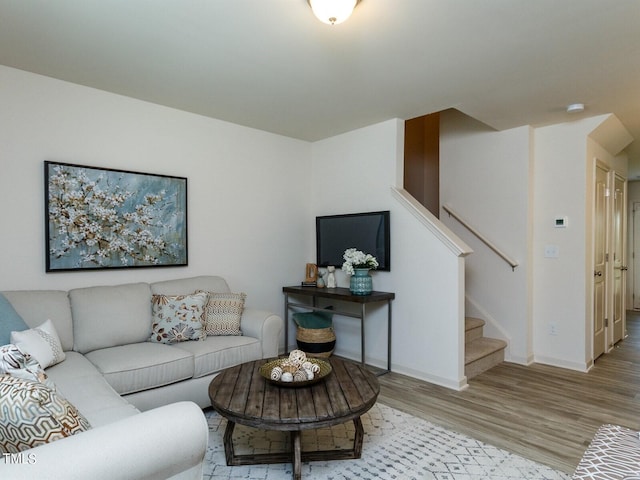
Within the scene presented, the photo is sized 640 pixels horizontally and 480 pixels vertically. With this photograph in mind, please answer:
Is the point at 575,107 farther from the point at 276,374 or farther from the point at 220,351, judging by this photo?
the point at 220,351

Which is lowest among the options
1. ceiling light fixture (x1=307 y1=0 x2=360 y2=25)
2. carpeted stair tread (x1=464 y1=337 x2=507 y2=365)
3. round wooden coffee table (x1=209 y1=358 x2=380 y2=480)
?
carpeted stair tread (x1=464 y1=337 x2=507 y2=365)

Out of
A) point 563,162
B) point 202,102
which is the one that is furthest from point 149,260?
point 563,162

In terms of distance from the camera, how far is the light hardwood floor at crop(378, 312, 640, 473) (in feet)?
7.80

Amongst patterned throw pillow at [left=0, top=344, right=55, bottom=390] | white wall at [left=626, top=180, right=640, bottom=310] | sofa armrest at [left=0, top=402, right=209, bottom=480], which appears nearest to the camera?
sofa armrest at [left=0, top=402, right=209, bottom=480]

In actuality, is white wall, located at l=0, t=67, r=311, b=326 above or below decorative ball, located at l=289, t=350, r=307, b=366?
above

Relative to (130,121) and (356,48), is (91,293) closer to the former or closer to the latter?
(130,121)

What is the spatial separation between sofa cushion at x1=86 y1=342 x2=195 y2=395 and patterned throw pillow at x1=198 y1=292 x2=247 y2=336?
0.43 metres

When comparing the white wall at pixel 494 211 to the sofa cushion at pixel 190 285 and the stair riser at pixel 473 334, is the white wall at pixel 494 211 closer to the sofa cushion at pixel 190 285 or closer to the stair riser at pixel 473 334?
A: the stair riser at pixel 473 334

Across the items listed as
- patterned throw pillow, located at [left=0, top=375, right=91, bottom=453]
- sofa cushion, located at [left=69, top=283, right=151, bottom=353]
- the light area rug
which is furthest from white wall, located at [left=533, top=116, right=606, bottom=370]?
patterned throw pillow, located at [left=0, top=375, right=91, bottom=453]

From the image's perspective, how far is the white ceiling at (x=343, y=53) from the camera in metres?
1.98

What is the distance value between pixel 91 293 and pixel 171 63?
170 centimetres

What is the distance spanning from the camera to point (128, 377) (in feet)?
7.65

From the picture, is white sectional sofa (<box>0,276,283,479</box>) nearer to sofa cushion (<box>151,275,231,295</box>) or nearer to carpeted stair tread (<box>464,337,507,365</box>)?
sofa cushion (<box>151,275,231,295</box>)

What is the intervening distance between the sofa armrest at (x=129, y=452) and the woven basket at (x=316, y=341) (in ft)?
8.29
